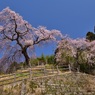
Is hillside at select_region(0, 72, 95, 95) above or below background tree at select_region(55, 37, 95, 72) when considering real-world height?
below

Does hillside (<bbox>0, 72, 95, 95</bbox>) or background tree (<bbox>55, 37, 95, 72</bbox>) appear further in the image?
background tree (<bbox>55, 37, 95, 72</bbox>)

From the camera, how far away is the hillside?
26.7 meters

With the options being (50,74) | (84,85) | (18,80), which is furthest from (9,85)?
(84,85)

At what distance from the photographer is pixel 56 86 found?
2870cm

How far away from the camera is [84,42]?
40.8m

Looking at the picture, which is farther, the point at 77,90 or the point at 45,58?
the point at 45,58

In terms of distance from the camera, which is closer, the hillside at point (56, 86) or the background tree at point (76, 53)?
the hillside at point (56, 86)

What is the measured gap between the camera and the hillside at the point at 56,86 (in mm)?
26719

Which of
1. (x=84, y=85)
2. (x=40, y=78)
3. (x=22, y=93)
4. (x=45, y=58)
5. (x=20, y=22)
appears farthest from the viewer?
(x=45, y=58)

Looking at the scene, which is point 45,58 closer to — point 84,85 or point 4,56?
point 4,56

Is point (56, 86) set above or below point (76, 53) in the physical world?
below

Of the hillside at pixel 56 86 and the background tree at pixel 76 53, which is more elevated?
the background tree at pixel 76 53

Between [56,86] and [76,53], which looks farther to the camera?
[76,53]

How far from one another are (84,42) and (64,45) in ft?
9.15
